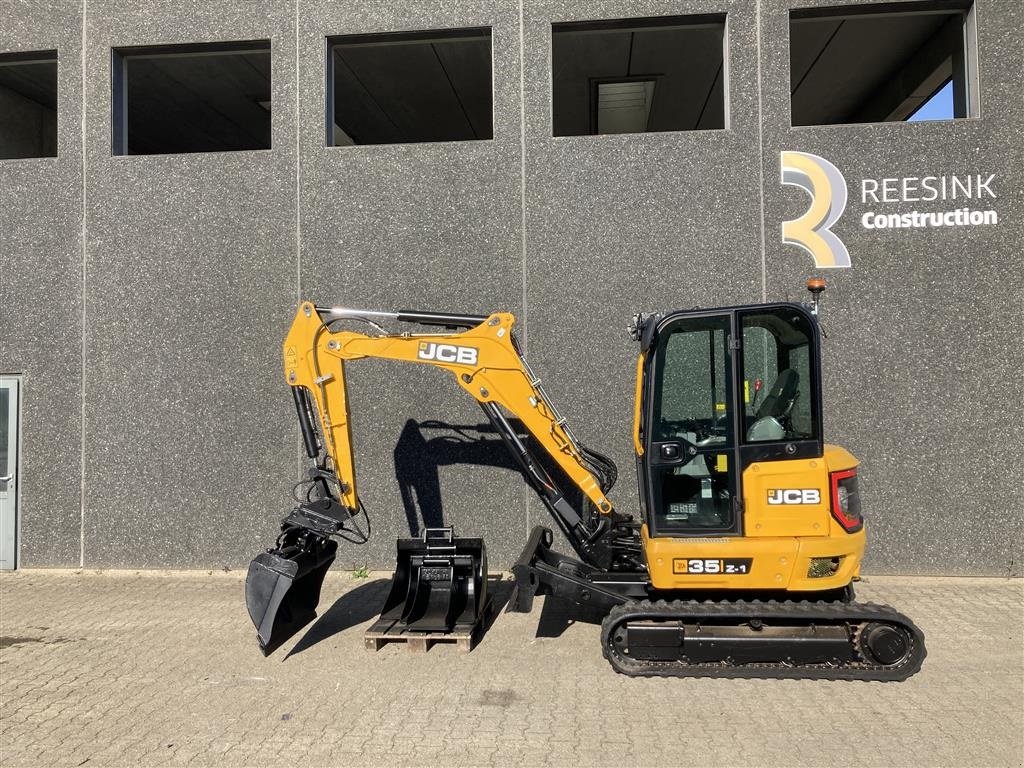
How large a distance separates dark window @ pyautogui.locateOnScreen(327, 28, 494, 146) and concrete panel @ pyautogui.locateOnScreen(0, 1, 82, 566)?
3.03 metres

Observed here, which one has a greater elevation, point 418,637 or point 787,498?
point 787,498

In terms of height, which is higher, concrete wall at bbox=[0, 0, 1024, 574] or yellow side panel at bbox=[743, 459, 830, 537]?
concrete wall at bbox=[0, 0, 1024, 574]

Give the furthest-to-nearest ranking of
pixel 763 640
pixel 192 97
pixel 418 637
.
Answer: pixel 192 97, pixel 418 637, pixel 763 640

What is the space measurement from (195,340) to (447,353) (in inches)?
145

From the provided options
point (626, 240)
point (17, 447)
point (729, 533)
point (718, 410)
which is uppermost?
point (626, 240)

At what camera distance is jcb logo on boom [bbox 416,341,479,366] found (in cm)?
528

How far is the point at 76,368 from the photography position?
7527 millimetres

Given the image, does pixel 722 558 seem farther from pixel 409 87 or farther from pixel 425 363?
pixel 409 87

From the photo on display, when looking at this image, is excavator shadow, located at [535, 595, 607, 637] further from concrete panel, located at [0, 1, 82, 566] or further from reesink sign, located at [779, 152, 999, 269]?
concrete panel, located at [0, 1, 82, 566]

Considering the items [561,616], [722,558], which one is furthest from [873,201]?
[561,616]

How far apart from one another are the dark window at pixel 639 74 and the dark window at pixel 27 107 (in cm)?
642

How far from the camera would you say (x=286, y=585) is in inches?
191

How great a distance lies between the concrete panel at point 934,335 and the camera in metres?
6.75

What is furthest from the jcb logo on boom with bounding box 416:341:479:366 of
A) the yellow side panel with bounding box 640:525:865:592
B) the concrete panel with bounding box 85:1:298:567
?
the concrete panel with bounding box 85:1:298:567
